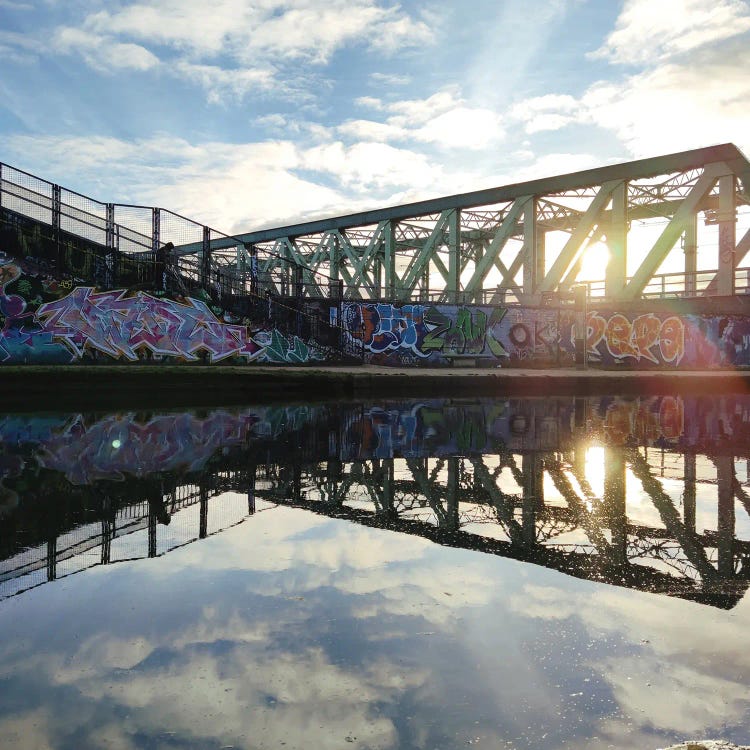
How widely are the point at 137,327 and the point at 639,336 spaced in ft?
74.8

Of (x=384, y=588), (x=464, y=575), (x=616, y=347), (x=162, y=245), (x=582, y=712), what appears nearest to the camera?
(x=582, y=712)

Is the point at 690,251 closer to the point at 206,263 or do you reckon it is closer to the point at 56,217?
the point at 206,263

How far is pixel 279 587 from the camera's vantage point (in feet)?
11.7

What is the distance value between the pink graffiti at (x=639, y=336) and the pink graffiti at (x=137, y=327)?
667 inches

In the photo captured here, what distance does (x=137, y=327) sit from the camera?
2077 cm

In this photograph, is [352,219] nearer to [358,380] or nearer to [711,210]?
[711,210]

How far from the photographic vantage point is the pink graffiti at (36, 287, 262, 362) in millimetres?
19734

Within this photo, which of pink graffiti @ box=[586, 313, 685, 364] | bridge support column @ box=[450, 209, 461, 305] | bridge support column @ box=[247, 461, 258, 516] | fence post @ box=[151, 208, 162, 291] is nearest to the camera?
bridge support column @ box=[247, 461, 258, 516]

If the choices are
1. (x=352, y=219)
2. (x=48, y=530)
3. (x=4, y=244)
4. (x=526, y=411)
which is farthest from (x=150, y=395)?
(x=352, y=219)

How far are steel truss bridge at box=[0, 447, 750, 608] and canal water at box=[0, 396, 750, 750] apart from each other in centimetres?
3

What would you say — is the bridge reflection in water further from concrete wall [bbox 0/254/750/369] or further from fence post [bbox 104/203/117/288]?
fence post [bbox 104/203/117/288]

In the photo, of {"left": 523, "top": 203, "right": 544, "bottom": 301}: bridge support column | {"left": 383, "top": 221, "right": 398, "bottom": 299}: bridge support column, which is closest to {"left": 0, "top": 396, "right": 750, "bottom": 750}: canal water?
{"left": 523, "top": 203, "right": 544, "bottom": 301}: bridge support column

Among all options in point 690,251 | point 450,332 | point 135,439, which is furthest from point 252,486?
point 690,251

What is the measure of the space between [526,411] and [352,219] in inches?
1199
